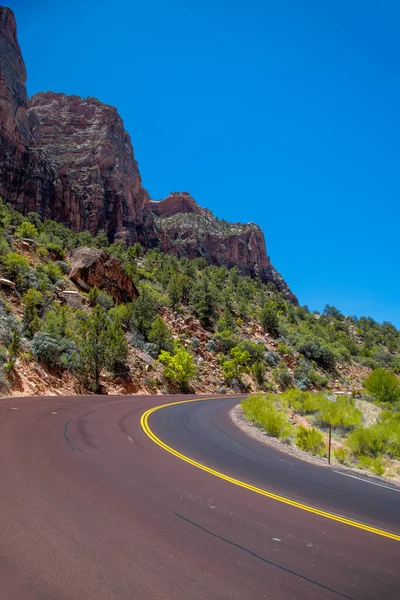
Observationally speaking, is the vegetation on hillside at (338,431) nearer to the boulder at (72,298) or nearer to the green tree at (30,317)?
the green tree at (30,317)

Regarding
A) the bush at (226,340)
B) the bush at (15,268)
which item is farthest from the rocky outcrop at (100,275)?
the bush at (226,340)

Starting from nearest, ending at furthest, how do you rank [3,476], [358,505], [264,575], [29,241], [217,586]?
1. [217,586]
2. [264,575]
3. [3,476]
4. [358,505]
5. [29,241]

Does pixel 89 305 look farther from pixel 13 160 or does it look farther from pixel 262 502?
pixel 13 160

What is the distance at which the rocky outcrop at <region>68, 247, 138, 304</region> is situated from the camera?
40.5 meters

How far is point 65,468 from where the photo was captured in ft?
23.1

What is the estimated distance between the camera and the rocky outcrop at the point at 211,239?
385 feet

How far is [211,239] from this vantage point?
125 m

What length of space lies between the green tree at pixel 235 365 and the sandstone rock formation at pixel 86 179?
2146 inches

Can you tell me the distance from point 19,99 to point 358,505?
96568 mm

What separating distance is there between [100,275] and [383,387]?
1219 inches

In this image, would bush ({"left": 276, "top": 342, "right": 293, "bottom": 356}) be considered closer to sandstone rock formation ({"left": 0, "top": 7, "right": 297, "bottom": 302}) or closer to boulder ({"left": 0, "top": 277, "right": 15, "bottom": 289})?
boulder ({"left": 0, "top": 277, "right": 15, "bottom": 289})

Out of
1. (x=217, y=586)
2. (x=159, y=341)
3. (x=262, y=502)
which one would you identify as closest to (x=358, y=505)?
(x=262, y=502)

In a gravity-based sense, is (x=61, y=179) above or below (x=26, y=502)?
above

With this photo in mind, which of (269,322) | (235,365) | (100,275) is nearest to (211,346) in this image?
(235,365)
